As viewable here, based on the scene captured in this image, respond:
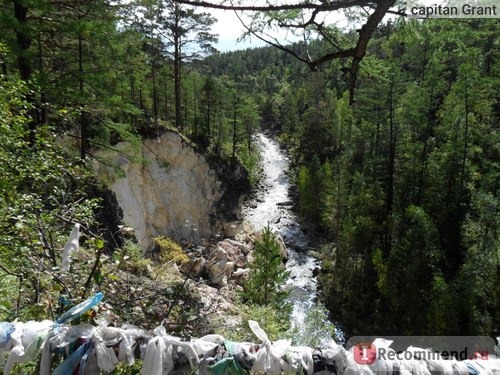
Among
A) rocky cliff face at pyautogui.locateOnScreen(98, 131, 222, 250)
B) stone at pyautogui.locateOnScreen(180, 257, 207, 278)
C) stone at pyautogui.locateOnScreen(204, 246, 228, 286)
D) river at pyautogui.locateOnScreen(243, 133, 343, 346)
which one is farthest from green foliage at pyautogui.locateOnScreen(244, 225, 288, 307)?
stone at pyautogui.locateOnScreen(204, 246, 228, 286)

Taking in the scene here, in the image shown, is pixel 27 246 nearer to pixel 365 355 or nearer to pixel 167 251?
pixel 365 355

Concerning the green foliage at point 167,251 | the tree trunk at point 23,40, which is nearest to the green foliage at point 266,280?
the green foliage at point 167,251

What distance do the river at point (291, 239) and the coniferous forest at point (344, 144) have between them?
137 centimetres

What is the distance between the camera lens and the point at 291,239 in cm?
3092

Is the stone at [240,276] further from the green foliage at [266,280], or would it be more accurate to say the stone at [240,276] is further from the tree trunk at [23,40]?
the tree trunk at [23,40]

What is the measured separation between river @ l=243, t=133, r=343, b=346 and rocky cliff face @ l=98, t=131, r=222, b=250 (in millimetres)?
6870

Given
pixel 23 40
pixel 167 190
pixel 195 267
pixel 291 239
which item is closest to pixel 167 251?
pixel 195 267

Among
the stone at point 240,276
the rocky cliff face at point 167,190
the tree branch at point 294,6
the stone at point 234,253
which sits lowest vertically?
the stone at point 240,276

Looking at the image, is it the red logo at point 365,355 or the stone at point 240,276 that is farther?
the stone at point 240,276

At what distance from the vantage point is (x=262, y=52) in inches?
4857

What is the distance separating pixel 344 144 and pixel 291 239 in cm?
1259

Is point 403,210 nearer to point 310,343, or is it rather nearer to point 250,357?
point 310,343

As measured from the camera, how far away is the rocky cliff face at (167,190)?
18609 mm

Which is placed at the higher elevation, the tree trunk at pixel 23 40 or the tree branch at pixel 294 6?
the tree trunk at pixel 23 40
